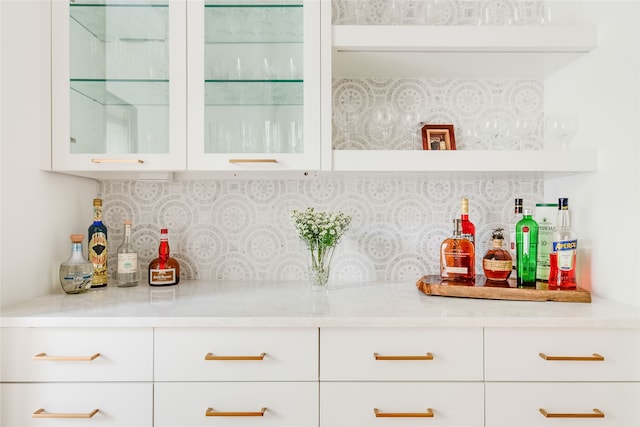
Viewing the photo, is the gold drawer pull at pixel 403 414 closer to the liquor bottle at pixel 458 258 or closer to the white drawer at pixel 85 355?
the liquor bottle at pixel 458 258

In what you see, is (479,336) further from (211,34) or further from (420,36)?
(211,34)

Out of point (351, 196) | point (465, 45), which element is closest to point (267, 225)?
point (351, 196)

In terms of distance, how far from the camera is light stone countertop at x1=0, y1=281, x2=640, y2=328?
4.32 feet

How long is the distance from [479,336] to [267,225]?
1030 millimetres

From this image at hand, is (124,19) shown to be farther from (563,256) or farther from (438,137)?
(563,256)

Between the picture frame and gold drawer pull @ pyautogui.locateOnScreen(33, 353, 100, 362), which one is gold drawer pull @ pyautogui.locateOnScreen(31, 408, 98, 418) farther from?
the picture frame

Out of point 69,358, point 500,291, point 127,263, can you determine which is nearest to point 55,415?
point 69,358

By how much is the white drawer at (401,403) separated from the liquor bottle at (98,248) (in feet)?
3.45

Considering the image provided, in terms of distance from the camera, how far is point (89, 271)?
1697 millimetres

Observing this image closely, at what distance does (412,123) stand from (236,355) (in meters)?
1.20

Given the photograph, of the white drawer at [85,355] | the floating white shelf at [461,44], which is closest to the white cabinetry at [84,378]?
the white drawer at [85,355]

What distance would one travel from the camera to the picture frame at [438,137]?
1895 mm

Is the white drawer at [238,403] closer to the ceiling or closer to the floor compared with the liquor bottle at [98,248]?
closer to the floor

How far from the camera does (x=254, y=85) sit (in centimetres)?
166
